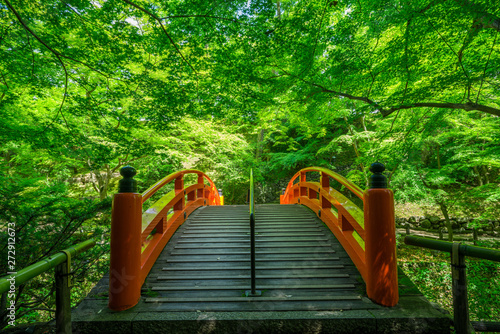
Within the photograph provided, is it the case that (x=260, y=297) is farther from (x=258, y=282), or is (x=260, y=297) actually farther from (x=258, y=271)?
(x=258, y=271)

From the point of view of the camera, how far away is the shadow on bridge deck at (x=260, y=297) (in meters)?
2.01

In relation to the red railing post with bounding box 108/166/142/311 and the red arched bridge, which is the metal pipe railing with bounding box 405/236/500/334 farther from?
the red railing post with bounding box 108/166/142/311

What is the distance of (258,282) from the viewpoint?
8.91 ft

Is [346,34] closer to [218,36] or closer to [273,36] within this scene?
[273,36]

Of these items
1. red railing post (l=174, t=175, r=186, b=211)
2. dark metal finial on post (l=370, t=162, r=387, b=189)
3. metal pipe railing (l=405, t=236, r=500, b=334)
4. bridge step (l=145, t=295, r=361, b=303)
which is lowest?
bridge step (l=145, t=295, r=361, b=303)

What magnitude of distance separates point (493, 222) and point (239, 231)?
14.8m

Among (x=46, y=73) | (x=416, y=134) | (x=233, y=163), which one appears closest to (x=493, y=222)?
(x=416, y=134)

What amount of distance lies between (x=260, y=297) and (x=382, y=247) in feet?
4.61

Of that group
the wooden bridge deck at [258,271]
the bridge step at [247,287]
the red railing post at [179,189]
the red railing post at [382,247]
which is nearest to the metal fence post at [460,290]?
the red railing post at [382,247]

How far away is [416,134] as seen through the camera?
227 inches

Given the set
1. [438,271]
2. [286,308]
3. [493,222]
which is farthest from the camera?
[493,222]

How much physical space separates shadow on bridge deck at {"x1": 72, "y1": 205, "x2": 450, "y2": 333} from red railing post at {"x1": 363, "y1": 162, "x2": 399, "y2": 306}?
0.44 ft

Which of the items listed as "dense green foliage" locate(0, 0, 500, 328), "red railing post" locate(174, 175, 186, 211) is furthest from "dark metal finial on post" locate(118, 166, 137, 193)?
"red railing post" locate(174, 175, 186, 211)

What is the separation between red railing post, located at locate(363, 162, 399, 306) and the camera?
2.25 meters
